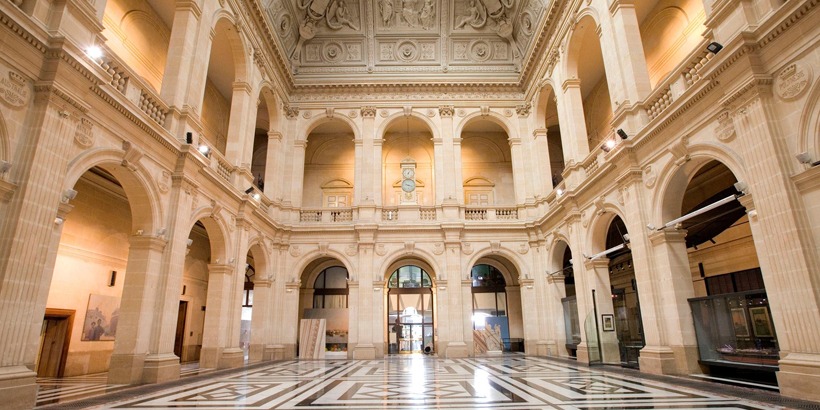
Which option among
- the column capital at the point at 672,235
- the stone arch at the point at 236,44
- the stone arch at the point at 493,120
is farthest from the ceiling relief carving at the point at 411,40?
the column capital at the point at 672,235

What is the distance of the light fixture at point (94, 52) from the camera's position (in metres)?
6.80

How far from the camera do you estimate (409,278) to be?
1909 centimetres

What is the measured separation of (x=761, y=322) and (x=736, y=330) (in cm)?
62

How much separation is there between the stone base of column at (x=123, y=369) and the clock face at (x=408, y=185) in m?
12.8

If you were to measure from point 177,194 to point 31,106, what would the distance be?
141 inches

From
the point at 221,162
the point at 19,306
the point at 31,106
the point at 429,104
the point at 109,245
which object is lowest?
the point at 19,306

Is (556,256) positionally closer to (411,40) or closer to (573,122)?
(573,122)

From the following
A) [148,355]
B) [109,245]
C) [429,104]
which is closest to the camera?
[148,355]

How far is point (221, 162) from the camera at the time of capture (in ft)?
39.2

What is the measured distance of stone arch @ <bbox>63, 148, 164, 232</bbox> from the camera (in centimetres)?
746

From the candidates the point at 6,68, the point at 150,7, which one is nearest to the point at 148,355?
the point at 6,68

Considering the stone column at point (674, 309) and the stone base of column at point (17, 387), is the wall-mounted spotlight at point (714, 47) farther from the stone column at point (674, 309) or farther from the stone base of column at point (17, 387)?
the stone base of column at point (17, 387)

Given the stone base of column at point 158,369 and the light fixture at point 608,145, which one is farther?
the light fixture at point 608,145

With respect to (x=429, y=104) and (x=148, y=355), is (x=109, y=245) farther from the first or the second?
(x=429, y=104)
